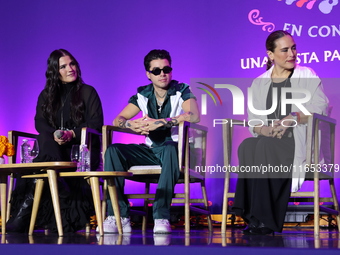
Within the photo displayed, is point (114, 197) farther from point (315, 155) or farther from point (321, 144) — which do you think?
point (321, 144)

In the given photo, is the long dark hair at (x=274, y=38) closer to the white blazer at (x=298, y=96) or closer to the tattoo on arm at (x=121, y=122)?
the white blazer at (x=298, y=96)

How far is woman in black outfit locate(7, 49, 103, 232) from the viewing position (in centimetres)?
351

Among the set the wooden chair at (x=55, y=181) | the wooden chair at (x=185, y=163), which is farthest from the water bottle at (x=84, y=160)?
the wooden chair at (x=185, y=163)

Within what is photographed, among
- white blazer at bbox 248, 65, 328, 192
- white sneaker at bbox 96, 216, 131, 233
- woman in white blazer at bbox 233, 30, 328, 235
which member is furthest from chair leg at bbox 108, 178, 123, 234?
white blazer at bbox 248, 65, 328, 192

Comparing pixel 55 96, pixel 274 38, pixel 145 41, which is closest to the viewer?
pixel 274 38

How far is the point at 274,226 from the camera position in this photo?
9.87 ft

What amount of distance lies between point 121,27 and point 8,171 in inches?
78.3

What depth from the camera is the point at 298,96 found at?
11.5 ft

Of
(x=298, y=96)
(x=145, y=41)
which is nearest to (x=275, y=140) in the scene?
(x=298, y=96)

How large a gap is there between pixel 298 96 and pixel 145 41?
5.46ft

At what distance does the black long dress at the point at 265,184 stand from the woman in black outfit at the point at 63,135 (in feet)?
3.18

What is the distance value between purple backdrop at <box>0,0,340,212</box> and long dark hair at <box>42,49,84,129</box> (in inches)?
31.1

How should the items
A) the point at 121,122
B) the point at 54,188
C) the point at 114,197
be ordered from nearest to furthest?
the point at 54,188, the point at 114,197, the point at 121,122

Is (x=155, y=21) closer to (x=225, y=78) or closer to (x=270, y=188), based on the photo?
(x=225, y=78)
